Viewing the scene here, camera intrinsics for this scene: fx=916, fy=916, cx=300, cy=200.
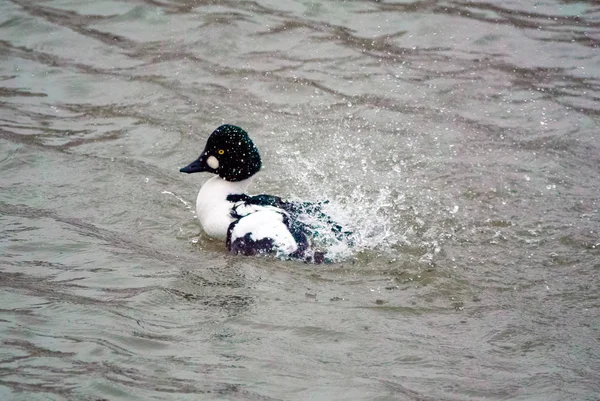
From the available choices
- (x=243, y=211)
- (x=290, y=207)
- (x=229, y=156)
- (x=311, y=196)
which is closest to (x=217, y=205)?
(x=243, y=211)

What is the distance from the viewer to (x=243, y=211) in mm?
7168

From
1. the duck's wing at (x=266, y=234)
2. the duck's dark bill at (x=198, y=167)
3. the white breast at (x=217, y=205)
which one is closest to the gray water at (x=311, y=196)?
the duck's wing at (x=266, y=234)

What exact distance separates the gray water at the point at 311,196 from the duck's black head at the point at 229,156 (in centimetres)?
61

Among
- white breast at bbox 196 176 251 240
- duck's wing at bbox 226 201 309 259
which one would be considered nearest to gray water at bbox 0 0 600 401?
duck's wing at bbox 226 201 309 259

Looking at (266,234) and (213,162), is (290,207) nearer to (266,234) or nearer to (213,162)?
(266,234)

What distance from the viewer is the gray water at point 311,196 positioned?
17.5 ft

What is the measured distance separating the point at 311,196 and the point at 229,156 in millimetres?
1383

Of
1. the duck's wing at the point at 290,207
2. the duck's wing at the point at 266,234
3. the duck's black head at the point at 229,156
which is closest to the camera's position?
the duck's wing at the point at 266,234

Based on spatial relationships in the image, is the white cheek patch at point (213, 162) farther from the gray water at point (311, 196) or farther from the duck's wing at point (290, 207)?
the gray water at point (311, 196)

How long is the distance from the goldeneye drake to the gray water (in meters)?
0.17

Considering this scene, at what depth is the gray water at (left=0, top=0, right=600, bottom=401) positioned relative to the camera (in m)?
5.33

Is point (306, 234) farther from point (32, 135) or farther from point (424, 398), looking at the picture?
point (32, 135)

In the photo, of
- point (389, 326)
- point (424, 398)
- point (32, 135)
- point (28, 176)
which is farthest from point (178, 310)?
point (32, 135)

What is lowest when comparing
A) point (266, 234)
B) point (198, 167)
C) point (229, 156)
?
point (266, 234)
